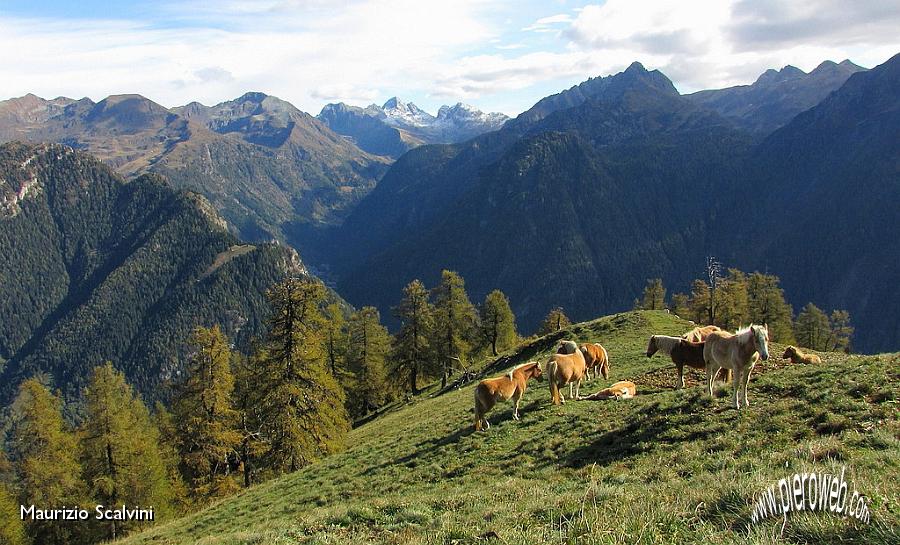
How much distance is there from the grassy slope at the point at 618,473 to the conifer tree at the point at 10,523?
25081 mm

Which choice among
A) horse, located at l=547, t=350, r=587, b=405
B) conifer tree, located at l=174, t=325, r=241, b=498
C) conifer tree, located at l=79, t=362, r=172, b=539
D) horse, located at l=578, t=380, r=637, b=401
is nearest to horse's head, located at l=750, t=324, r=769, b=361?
horse, located at l=578, t=380, r=637, b=401

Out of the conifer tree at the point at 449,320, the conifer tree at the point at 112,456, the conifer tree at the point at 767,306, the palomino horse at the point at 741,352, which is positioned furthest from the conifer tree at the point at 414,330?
the conifer tree at the point at 767,306

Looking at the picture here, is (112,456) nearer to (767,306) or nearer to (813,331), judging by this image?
Result: (767,306)

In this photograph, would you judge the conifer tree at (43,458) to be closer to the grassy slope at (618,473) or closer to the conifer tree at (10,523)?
the conifer tree at (10,523)

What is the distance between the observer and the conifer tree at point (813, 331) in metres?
80.6

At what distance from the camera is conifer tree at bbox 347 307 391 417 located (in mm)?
64250

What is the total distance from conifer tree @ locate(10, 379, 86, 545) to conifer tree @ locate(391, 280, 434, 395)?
3345cm

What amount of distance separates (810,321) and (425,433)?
83.3 meters

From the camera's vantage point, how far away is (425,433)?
24734 millimetres

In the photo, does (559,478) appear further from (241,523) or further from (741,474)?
(241,523)

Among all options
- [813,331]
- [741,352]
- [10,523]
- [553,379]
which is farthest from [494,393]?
[813,331]

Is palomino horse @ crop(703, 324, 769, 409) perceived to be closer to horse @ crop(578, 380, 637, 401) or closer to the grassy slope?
the grassy slope

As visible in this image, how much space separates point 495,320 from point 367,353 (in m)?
18.6

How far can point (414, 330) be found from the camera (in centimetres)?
6169
